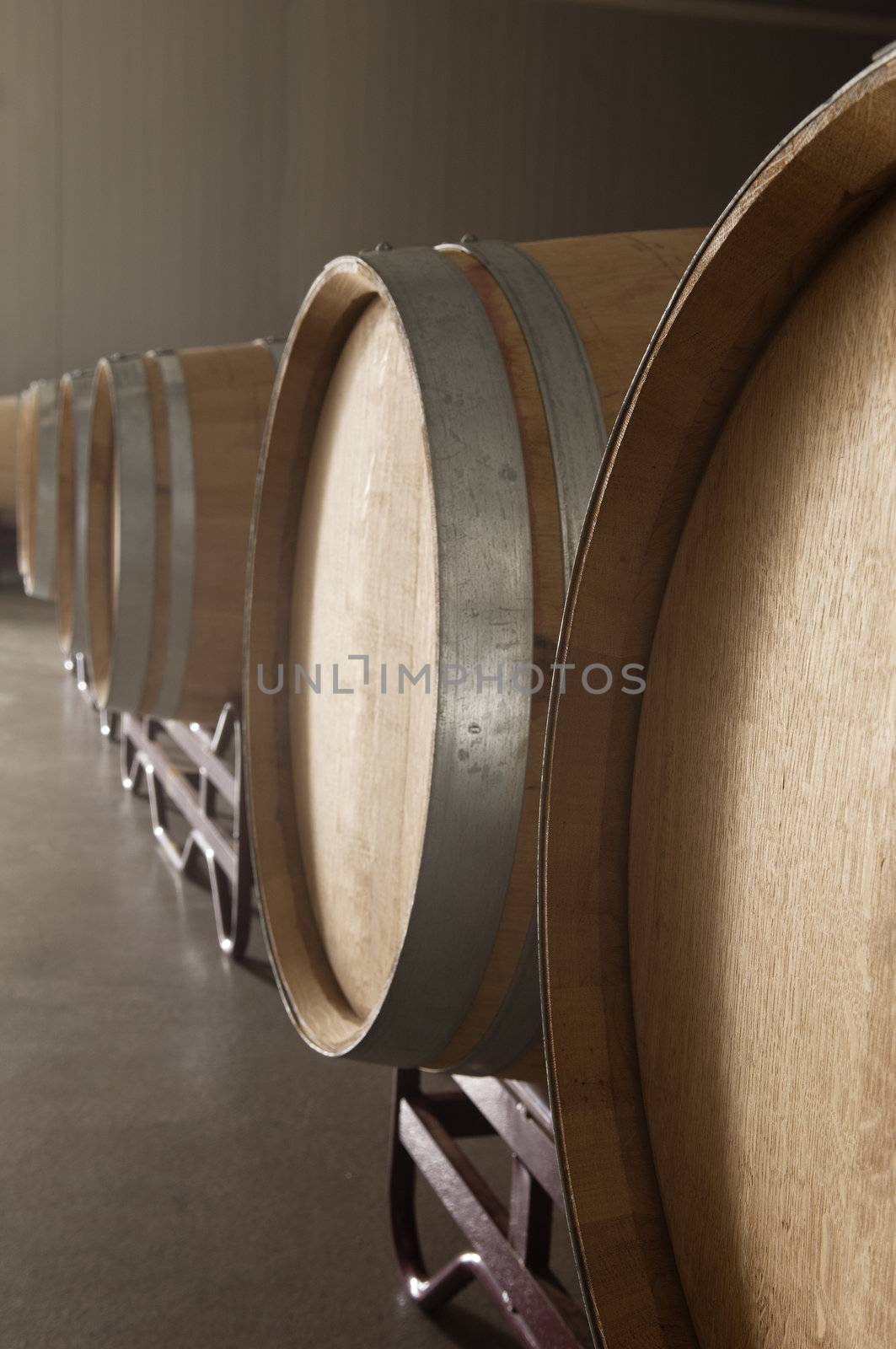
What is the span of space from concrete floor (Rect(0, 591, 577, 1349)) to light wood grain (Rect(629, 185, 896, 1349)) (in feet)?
3.30

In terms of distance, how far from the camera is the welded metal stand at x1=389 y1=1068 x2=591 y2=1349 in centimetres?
140

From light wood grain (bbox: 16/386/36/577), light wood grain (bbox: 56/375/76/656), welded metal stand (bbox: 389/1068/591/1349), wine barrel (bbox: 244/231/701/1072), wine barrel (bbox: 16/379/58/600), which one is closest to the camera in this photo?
wine barrel (bbox: 244/231/701/1072)

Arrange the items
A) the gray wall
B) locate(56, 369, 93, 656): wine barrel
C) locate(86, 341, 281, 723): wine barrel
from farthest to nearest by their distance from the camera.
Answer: the gray wall
locate(56, 369, 93, 656): wine barrel
locate(86, 341, 281, 723): wine barrel

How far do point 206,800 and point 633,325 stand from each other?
2.30 metres

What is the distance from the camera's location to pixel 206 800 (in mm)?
3225

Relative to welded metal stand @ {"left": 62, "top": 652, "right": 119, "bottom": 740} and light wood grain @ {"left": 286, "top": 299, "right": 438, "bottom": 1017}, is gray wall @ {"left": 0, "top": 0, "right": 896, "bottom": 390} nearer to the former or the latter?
welded metal stand @ {"left": 62, "top": 652, "right": 119, "bottom": 740}

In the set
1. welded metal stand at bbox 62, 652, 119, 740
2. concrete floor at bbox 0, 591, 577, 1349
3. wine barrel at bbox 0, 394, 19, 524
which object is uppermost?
wine barrel at bbox 0, 394, 19, 524

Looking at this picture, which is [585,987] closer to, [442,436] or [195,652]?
[442,436]

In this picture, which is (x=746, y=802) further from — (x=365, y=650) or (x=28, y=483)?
(x=28, y=483)

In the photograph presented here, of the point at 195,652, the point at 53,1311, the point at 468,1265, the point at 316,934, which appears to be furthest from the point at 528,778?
the point at 195,652

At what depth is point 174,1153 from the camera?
6.59 ft

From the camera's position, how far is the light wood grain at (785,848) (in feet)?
2.10

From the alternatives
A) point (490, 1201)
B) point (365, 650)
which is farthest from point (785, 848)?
point (490, 1201)

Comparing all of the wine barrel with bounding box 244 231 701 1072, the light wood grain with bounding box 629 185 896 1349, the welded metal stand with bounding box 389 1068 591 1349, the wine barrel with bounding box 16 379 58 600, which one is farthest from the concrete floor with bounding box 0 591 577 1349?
the wine barrel with bounding box 16 379 58 600
